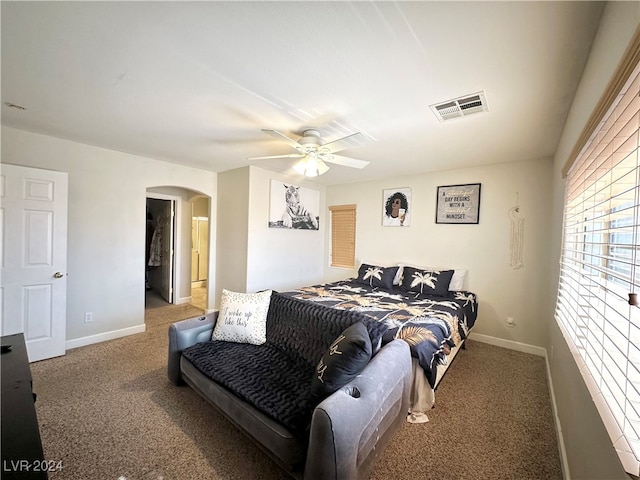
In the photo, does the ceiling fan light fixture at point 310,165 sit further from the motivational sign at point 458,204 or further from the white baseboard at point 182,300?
the white baseboard at point 182,300

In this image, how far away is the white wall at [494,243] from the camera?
3.29 m

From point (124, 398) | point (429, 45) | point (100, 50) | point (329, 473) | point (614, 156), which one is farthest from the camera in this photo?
point (124, 398)

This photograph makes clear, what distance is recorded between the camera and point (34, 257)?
2.78m

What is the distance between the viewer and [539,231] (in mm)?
3283

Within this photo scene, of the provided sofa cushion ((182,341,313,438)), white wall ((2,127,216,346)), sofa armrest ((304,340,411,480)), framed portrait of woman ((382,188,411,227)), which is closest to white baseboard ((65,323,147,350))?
white wall ((2,127,216,346))

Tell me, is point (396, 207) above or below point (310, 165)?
below

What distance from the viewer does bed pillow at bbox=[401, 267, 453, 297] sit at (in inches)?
138

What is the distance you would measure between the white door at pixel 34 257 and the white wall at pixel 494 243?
172 inches

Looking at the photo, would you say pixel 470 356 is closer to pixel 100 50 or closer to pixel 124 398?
pixel 124 398

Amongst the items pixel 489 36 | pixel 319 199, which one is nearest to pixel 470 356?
pixel 489 36

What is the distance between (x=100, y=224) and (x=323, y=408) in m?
3.66

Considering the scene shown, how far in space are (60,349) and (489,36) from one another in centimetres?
464

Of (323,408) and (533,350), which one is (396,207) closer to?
(533,350)

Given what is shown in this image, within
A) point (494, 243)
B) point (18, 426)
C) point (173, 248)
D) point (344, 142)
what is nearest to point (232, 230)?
point (173, 248)
